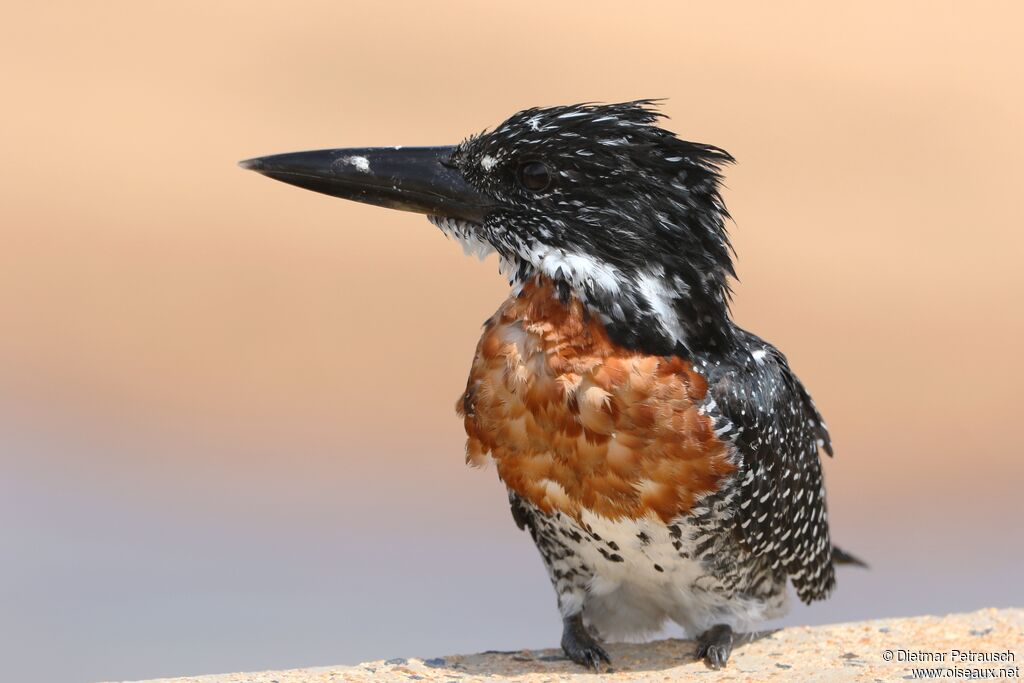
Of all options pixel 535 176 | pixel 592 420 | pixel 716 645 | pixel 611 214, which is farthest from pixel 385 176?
pixel 716 645

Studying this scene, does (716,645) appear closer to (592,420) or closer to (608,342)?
(592,420)

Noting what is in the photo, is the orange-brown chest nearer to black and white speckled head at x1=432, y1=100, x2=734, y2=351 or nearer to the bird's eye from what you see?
black and white speckled head at x1=432, y1=100, x2=734, y2=351

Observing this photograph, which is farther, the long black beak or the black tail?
the black tail

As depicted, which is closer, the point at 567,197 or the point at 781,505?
the point at 567,197

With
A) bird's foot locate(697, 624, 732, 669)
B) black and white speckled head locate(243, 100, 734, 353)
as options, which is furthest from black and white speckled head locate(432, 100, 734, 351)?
bird's foot locate(697, 624, 732, 669)

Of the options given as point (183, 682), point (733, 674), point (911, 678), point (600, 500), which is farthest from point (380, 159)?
point (911, 678)

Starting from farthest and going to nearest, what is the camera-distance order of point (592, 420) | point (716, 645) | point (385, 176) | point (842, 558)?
point (842, 558) → point (716, 645) → point (385, 176) → point (592, 420)

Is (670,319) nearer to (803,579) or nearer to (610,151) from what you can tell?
(610,151)
